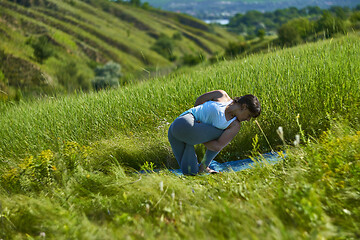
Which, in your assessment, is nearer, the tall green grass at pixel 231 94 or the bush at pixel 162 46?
the tall green grass at pixel 231 94

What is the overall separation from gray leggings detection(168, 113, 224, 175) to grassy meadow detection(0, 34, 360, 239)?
0.31 metres

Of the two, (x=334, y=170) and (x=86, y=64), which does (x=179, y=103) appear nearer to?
(x=334, y=170)

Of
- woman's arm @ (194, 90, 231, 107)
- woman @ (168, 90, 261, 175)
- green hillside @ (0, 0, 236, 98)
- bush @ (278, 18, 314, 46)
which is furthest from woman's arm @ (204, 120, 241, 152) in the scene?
green hillside @ (0, 0, 236, 98)

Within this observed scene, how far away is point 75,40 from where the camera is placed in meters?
81.5

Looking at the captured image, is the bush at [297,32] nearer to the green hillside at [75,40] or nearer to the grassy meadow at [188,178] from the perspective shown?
the grassy meadow at [188,178]

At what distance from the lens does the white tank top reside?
339 centimetres

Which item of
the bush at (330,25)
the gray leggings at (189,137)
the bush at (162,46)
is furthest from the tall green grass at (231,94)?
the bush at (162,46)

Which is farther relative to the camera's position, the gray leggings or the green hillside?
the green hillside

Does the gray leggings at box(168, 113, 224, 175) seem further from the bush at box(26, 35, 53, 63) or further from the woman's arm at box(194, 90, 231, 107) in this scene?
the bush at box(26, 35, 53, 63)

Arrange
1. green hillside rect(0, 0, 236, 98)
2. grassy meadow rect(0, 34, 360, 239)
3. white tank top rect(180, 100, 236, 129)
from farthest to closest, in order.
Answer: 1. green hillside rect(0, 0, 236, 98)
2. white tank top rect(180, 100, 236, 129)
3. grassy meadow rect(0, 34, 360, 239)

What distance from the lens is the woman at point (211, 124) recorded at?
3331 mm

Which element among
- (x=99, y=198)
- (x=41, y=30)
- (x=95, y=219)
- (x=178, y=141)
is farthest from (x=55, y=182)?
(x=41, y=30)

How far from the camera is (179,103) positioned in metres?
5.13

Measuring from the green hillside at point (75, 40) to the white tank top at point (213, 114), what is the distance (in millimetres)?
27627
